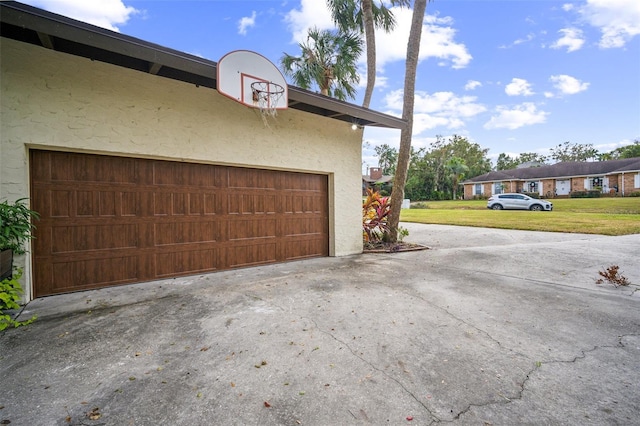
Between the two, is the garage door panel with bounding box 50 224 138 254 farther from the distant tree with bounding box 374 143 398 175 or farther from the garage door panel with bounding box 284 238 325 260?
the distant tree with bounding box 374 143 398 175

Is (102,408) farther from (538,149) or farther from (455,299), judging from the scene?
(538,149)

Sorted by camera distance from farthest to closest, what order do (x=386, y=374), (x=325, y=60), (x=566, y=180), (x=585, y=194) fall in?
1. (x=566, y=180)
2. (x=585, y=194)
3. (x=325, y=60)
4. (x=386, y=374)

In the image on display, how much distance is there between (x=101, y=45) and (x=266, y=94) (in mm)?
2501

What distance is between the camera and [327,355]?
2527 mm

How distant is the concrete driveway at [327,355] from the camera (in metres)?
1.83

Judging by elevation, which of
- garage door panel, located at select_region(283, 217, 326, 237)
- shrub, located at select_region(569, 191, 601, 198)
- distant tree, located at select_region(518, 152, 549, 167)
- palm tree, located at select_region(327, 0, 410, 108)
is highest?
distant tree, located at select_region(518, 152, 549, 167)

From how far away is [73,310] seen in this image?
364 centimetres

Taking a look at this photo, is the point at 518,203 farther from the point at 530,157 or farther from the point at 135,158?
the point at 530,157

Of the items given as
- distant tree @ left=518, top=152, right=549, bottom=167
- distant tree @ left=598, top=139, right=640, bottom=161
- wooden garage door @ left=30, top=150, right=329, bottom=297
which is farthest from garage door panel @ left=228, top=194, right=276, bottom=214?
distant tree @ left=518, top=152, right=549, bottom=167

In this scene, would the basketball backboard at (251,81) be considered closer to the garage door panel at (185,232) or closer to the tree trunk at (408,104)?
the garage door panel at (185,232)

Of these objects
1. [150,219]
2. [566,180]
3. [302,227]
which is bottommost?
[302,227]

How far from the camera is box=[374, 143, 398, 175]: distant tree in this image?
52188mm

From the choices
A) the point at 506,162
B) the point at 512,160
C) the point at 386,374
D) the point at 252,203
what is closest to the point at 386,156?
the point at 506,162

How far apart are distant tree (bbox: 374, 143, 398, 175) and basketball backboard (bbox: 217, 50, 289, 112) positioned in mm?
48493
